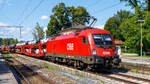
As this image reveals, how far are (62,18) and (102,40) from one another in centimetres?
3666

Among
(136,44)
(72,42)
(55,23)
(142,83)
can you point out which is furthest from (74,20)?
(142,83)

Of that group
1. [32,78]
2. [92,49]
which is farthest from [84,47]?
[32,78]

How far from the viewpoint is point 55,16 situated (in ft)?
162

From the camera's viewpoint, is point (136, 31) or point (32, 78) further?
point (136, 31)

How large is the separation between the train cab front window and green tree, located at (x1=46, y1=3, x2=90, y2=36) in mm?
34118

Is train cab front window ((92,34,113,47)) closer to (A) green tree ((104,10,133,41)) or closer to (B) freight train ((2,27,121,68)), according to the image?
(B) freight train ((2,27,121,68))

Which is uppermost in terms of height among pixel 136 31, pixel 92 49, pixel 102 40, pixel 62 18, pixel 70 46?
pixel 62 18

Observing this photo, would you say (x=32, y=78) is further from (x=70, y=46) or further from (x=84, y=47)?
(x=70, y=46)

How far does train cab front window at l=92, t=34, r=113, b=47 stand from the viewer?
1249 centimetres

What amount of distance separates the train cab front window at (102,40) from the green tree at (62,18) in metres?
34.1

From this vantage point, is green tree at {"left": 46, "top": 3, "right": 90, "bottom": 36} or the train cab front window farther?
green tree at {"left": 46, "top": 3, "right": 90, "bottom": 36}

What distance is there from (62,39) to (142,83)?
9.32 m

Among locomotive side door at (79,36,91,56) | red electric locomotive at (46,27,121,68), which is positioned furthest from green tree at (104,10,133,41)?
locomotive side door at (79,36,91,56)

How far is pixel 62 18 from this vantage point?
48438 mm
